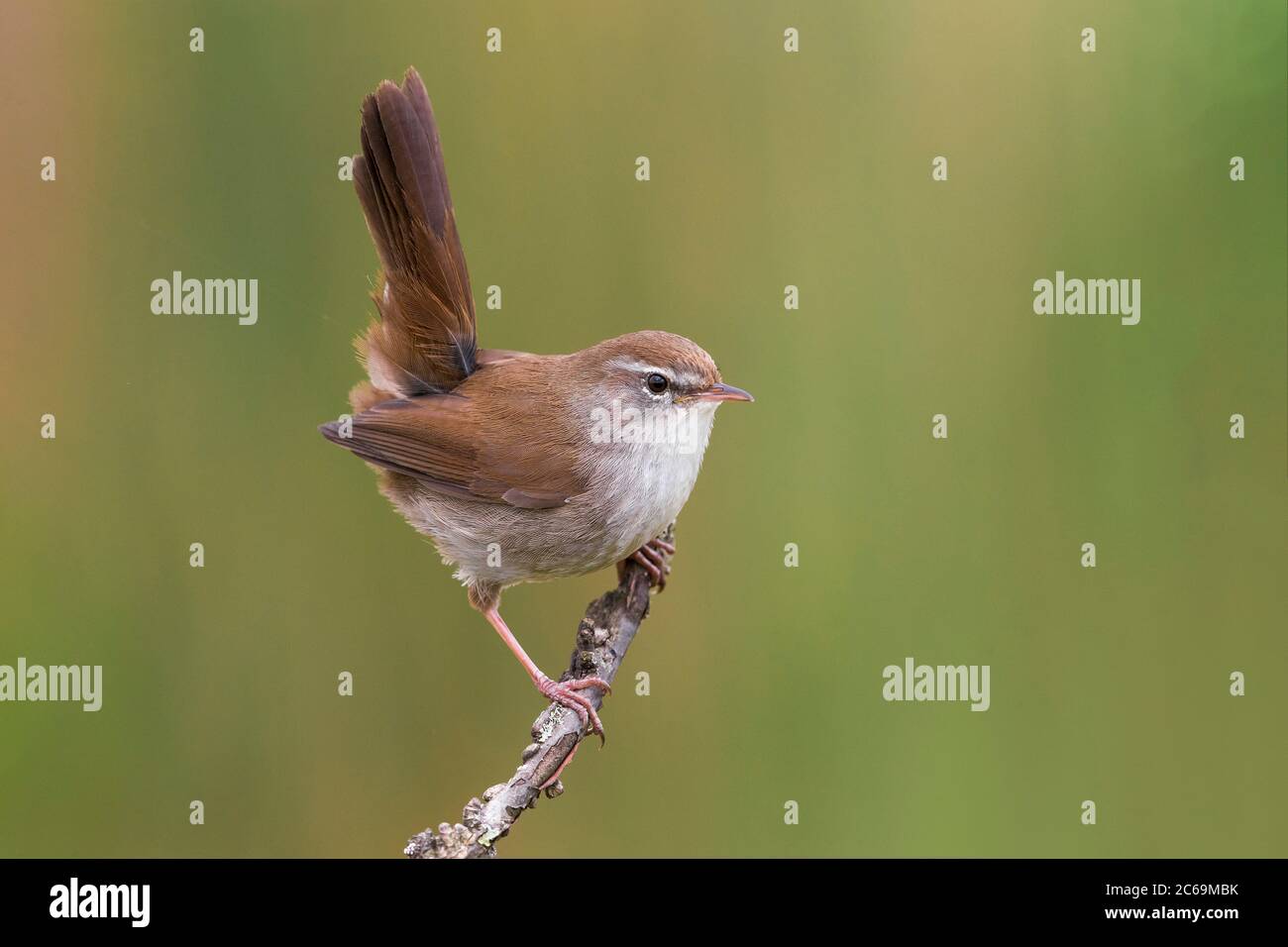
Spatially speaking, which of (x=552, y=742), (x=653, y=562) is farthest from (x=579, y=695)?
(x=653, y=562)

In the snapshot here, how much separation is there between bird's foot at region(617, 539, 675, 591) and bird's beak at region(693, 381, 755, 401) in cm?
72

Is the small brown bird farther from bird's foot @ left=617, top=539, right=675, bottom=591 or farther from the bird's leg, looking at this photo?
bird's foot @ left=617, top=539, right=675, bottom=591

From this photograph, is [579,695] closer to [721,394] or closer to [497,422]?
[497,422]

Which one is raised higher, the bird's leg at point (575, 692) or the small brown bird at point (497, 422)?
the small brown bird at point (497, 422)

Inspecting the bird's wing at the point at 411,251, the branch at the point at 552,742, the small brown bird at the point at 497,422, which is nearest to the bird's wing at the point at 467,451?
the small brown bird at the point at 497,422

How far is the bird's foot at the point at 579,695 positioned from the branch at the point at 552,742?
0.10 ft

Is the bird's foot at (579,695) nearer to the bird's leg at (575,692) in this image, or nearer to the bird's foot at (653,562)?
the bird's leg at (575,692)

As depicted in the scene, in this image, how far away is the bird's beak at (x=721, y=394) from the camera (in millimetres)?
4359

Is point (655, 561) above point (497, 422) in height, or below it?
below

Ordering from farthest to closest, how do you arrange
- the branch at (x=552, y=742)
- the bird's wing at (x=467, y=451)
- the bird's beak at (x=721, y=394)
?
the bird's wing at (x=467, y=451) → the bird's beak at (x=721, y=394) → the branch at (x=552, y=742)

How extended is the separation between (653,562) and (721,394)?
85 centimetres

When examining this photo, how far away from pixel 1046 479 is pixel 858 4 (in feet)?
7.57

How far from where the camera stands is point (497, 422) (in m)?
4.59

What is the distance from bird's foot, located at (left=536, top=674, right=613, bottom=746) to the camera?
4.21m
